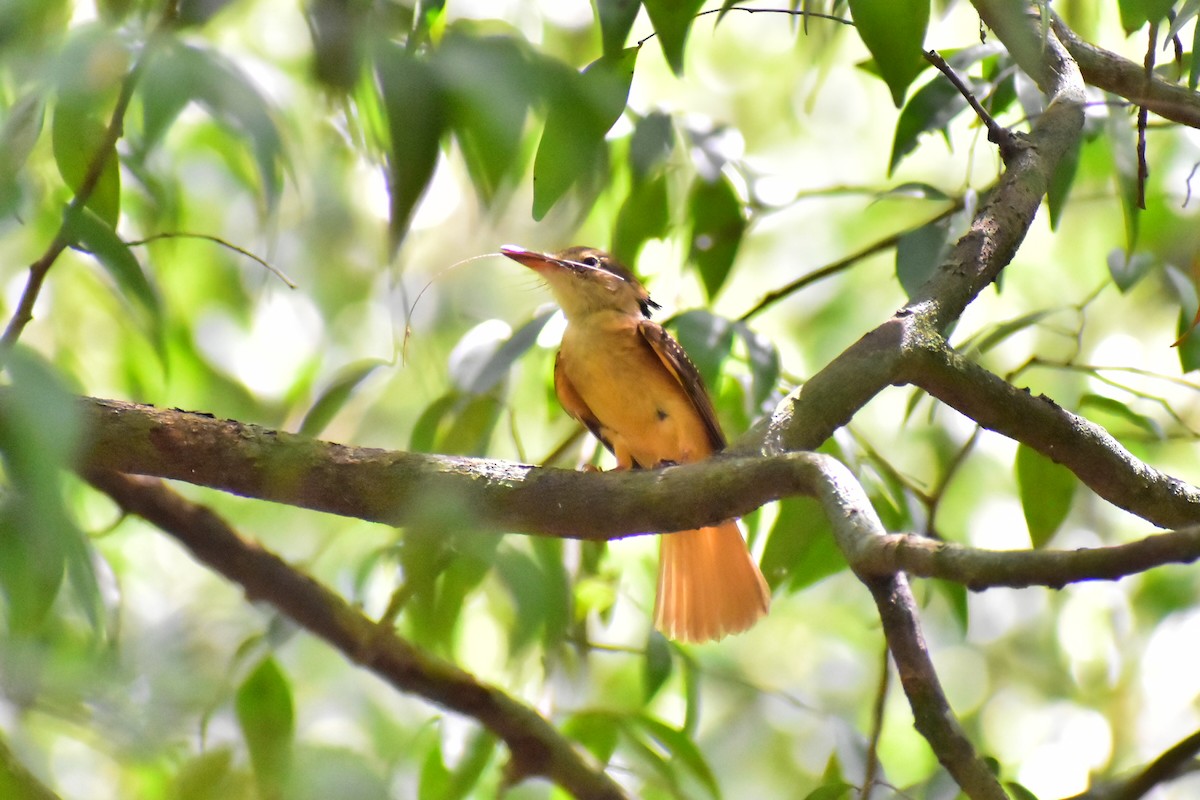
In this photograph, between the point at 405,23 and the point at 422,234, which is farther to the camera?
the point at 422,234

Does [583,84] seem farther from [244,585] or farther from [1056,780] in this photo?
[1056,780]

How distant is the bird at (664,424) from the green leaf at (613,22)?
1613mm

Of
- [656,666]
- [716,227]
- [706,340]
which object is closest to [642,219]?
[716,227]

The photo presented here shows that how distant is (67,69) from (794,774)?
5.06 metres

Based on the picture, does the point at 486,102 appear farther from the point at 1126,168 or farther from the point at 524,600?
the point at 1126,168

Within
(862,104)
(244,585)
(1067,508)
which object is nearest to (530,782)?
(244,585)

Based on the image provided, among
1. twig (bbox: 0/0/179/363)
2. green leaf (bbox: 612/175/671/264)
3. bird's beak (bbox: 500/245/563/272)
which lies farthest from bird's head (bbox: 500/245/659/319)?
twig (bbox: 0/0/179/363)

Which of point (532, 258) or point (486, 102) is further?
point (532, 258)

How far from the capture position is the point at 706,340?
2.87 m

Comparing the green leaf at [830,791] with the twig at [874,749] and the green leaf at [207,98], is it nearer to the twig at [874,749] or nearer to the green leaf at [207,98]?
the twig at [874,749]

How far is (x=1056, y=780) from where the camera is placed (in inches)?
205

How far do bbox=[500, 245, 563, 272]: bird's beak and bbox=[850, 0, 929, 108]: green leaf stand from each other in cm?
172

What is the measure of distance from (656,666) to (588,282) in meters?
1.57

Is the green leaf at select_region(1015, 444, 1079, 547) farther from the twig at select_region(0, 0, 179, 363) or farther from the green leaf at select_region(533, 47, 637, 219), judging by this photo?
the twig at select_region(0, 0, 179, 363)
